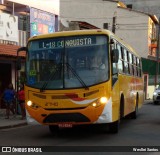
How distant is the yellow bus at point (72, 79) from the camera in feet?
38.4

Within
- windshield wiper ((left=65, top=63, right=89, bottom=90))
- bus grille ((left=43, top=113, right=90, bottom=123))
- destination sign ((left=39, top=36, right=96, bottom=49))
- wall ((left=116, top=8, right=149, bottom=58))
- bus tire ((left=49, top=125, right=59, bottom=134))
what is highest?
wall ((left=116, top=8, right=149, bottom=58))

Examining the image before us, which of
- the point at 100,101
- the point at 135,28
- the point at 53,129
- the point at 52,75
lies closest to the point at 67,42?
the point at 52,75

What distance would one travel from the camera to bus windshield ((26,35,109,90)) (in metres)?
11.9

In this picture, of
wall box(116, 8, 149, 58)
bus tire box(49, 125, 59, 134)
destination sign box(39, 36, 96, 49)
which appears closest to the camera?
destination sign box(39, 36, 96, 49)

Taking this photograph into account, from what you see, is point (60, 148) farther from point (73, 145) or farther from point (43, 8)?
point (43, 8)

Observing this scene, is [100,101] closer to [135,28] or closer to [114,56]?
[114,56]

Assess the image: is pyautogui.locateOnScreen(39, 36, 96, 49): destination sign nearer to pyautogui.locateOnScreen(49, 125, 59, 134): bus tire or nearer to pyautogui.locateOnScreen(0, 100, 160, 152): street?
pyautogui.locateOnScreen(0, 100, 160, 152): street

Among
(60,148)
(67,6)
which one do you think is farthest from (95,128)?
(67,6)

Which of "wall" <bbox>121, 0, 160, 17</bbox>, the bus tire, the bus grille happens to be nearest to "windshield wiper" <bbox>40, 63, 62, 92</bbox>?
the bus grille

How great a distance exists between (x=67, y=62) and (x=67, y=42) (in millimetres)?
644

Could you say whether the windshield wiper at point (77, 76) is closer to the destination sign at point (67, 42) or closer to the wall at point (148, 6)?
the destination sign at point (67, 42)

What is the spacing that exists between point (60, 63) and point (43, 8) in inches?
558

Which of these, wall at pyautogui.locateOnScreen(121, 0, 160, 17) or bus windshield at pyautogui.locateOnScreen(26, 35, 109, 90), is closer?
bus windshield at pyautogui.locateOnScreen(26, 35, 109, 90)

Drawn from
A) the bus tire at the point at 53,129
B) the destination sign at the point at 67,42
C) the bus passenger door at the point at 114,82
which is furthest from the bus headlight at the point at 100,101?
the bus tire at the point at 53,129
